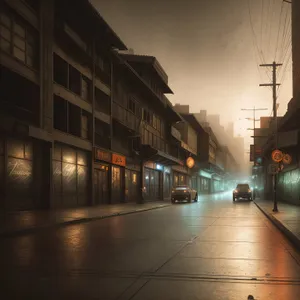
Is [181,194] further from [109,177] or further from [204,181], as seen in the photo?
[204,181]

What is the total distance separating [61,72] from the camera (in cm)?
2562

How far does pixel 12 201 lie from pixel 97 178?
35.5ft

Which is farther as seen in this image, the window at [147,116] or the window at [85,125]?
the window at [147,116]

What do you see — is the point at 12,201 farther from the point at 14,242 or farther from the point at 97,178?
the point at 97,178

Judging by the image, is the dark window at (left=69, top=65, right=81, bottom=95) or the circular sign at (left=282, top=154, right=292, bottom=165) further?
the circular sign at (left=282, top=154, right=292, bottom=165)

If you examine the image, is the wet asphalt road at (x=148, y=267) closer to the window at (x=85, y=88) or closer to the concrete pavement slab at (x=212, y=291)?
the concrete pavement slab at (x=212, y=291)

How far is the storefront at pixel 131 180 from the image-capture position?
36.4 metres

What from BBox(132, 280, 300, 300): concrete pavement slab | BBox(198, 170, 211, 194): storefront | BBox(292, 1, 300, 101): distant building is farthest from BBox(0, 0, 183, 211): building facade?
BBox(198, 170, 211, 194): storefront

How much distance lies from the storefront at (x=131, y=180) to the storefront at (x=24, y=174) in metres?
14.4

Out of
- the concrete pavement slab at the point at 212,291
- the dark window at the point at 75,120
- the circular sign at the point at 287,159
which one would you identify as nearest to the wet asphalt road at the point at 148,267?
the concrete pavement slab at the point at 212,291

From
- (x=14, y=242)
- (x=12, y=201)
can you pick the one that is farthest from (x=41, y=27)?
(x=14, y=242)

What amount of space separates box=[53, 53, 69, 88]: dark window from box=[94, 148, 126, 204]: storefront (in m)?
5.57

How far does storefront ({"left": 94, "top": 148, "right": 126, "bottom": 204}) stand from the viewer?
29922 mm

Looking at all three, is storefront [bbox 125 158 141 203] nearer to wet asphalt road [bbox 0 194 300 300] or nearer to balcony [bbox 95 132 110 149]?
balcony [bbox 95 132 110 149]
